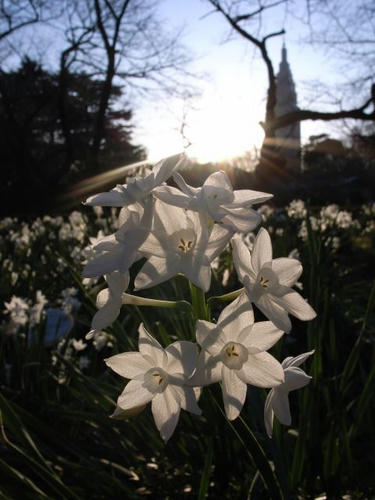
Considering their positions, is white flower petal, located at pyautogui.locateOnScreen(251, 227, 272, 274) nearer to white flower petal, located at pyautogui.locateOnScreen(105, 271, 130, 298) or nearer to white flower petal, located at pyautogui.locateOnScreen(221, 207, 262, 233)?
white flower petal, located at pyautogui.locateOnScreen(221, 207, 262, 233)

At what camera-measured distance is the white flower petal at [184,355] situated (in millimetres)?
696

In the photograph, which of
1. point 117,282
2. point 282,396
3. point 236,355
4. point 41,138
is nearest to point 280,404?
point 282,396

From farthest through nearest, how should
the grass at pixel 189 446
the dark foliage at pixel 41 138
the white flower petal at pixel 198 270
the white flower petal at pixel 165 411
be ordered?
1. the dark foliage at pixel 41 138
2. the grass at pixel 189 446
3. the white flower petal at pixel 165 411
4. the white flower petal at pixel 198 270

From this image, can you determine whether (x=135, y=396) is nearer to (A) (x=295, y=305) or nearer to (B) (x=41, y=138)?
(A) (x=295, y=305)

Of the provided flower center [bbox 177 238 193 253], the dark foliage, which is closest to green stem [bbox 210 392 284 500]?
flower center [bbox 177 238 193 253]

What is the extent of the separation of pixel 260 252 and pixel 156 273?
18 centimetres

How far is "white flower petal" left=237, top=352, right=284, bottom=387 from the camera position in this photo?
2.38 ft

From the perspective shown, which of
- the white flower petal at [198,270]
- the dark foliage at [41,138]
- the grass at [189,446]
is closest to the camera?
the white flower petal at [198,270]

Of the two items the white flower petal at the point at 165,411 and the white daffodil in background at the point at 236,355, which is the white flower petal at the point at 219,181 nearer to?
the white daffodil in background at the point at 236,355

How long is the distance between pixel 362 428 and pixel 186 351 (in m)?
1.35

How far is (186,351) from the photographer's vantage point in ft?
2.32

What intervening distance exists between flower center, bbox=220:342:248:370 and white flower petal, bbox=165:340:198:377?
0.05 m

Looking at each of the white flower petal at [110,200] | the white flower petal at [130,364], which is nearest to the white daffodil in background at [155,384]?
the white flower petal at [130,364]

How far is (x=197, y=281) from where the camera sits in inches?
26.2
